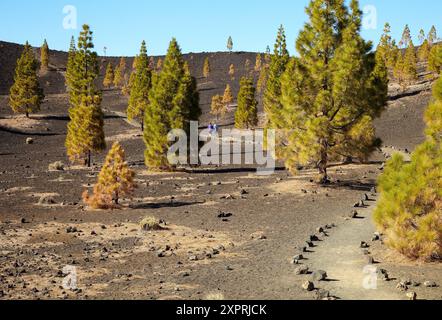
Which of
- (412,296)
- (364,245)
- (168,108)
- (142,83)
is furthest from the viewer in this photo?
(142,83)

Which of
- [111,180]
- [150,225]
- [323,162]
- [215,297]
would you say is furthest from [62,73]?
[215,297]

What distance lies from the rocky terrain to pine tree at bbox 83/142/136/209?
0.88 meters

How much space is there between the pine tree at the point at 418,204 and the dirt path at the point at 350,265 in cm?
127

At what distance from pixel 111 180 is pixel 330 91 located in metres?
14.0

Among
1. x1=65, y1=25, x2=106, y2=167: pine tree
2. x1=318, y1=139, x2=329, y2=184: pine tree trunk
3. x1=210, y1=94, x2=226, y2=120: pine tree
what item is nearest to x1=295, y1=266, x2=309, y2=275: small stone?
x1=318, y1=139, x2=329, y2=184: pine tree trunk

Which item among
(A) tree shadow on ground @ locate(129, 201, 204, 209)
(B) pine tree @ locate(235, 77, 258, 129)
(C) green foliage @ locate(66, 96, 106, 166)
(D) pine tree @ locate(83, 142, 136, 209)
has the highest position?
(B) pine tree @ locate(235, 77, 258, 129)

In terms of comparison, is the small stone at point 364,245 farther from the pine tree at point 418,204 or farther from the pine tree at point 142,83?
the pine tree at point 142,83

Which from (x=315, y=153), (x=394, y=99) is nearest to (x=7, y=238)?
(x=315, y=153)

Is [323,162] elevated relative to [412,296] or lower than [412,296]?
elevated

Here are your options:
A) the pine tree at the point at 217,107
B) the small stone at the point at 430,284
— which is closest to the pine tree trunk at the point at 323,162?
the small stone at the point at 430,284

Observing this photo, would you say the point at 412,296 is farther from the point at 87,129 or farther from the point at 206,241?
the point at 87,129

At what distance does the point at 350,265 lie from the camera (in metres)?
14.3

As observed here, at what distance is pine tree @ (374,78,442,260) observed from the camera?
1380 centimetres

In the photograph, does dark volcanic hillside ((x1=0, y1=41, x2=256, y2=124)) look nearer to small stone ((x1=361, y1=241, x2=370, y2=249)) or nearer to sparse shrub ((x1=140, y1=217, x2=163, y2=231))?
sparse shrub ((x1=140, y1=217, x2=163, y2=231))
